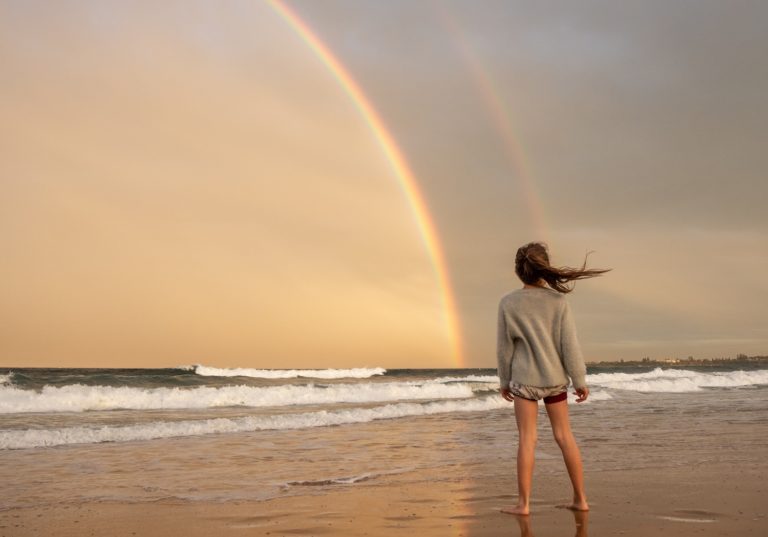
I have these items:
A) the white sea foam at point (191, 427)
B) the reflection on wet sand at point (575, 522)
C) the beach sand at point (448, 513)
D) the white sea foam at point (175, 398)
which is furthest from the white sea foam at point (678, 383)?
the reflection on wet sand at point (575, 522)

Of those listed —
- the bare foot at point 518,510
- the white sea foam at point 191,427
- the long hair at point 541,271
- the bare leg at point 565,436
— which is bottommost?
the bare foot at point 518,510

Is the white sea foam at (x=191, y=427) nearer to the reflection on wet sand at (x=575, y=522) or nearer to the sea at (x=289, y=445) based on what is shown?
the sea at (x=289, y=445)

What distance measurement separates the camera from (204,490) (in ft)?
25.6

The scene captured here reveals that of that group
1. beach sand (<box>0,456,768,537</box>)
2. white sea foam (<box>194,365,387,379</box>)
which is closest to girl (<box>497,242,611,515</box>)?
beach sand (<box>0,456,768,537</box>)

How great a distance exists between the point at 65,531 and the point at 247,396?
20.5 metres

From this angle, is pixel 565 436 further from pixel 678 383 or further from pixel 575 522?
pixel 678 383

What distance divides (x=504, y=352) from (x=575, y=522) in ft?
4.60

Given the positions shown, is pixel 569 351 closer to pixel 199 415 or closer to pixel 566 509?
pixel 566 509

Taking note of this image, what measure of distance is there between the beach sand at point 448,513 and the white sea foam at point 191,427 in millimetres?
6867

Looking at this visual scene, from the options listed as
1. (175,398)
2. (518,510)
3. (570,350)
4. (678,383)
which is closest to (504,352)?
(570,350)

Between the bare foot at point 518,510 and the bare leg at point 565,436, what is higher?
the bare leg at point 565,436

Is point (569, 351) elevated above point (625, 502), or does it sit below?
above

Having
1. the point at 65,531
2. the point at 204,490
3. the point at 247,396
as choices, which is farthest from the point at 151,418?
the point at 65,531

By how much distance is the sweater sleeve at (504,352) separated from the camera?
19.1 ft
